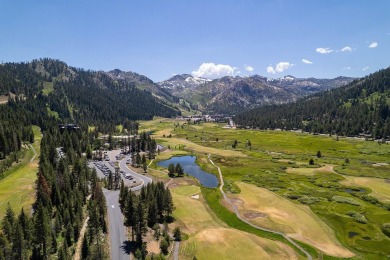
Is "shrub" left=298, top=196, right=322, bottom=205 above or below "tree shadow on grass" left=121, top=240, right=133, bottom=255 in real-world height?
above

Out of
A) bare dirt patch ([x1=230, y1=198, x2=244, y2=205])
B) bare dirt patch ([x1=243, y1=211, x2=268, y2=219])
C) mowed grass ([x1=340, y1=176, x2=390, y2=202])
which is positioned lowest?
bare dirt patch ([x1=243, y1=211, x2=268, y2=219])

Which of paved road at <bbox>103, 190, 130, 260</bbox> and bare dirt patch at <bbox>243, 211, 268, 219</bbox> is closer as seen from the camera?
paved road at <bbox>103, 190, 130, 260</bbox>

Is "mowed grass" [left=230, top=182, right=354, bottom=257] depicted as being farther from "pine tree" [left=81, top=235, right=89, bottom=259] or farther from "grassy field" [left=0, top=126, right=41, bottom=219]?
"grassy field" [left=0, top=126, right=41, bottom=219]

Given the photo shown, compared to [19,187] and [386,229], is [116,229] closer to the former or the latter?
[19,187]

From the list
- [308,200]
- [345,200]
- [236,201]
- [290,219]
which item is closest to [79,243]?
[236,201]

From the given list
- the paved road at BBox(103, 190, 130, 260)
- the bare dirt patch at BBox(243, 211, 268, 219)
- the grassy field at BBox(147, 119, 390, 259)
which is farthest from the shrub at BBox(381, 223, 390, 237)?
the paved road at BBox(103, 190, 130, 260)

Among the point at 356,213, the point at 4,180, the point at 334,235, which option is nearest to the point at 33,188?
the point at 4,180

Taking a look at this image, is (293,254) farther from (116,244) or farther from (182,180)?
(182,180)
